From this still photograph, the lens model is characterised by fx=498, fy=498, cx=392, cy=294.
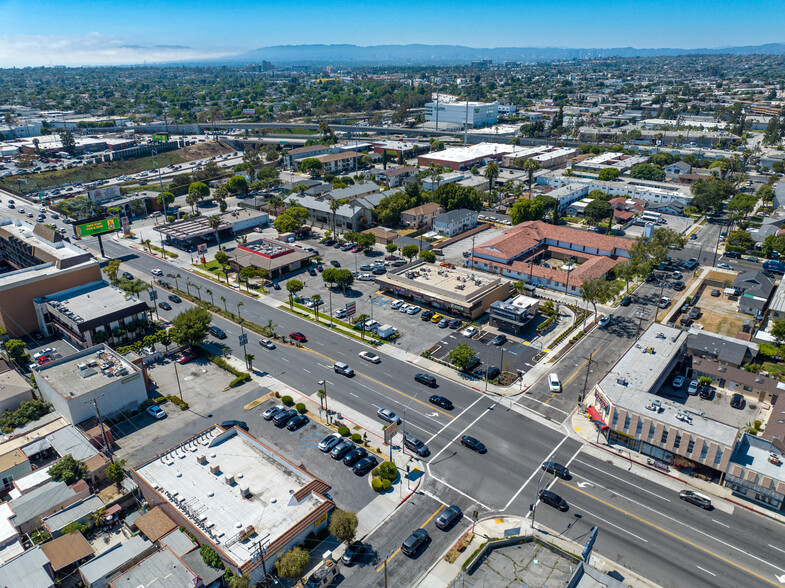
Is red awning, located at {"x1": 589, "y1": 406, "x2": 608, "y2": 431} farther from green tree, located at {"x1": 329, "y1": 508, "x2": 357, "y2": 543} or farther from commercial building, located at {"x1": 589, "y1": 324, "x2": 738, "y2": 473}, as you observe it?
green tree, located at {"x1": 329, "y1": 508, "x2": 357, "y2": 543}

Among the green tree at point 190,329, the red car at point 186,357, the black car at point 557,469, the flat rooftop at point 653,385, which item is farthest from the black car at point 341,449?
the red car at point 186,357

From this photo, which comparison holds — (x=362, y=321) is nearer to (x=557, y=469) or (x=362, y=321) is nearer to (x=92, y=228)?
(x=557, y=469)

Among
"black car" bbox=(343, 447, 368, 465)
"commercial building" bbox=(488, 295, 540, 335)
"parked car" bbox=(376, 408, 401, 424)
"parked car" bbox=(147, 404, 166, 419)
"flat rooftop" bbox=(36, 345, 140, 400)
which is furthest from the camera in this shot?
"commercial building" bbox=(488, 295, 540, 335)

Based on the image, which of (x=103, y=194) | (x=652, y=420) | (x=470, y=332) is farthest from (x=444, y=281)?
(x=103, y=194)

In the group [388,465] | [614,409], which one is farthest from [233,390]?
[614,409]

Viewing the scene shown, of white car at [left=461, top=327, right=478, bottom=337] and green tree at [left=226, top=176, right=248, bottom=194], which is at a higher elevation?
green tree at [left=226, top=176, right=248, bottom=194]

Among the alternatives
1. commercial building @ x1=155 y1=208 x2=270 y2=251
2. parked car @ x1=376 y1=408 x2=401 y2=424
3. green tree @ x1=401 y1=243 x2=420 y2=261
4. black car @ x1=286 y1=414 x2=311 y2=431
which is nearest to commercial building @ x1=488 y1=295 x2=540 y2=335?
green tree @ x1=401 y1=243 x2=420 y2=261

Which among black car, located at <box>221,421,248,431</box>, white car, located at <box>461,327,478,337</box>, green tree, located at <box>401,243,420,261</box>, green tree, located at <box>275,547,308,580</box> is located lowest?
black car, located at <box>221,421,248,431</box>

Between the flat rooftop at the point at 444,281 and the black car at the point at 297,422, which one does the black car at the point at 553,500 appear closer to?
the black car at the point at 297,422
